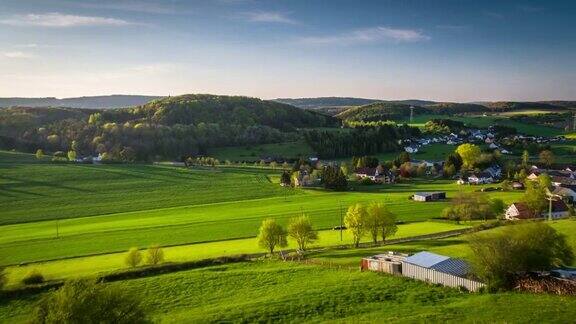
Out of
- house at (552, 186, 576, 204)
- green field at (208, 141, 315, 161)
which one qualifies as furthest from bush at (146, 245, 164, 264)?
green field at (208, 141, 315, 161)

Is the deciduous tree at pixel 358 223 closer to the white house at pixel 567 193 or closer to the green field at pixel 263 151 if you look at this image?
the white house at pixel 567 193

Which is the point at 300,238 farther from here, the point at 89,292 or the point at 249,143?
the point at 249,143

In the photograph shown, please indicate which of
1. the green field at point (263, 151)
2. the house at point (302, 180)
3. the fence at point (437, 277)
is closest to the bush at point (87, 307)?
the fence at point (437, 277)

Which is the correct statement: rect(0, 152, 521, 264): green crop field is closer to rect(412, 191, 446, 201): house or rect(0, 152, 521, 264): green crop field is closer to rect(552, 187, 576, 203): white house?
rect(412, 191, 446, 201): house

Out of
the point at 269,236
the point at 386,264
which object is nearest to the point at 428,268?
the point at 386,264

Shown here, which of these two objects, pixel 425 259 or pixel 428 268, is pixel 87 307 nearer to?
pixel 428 268
